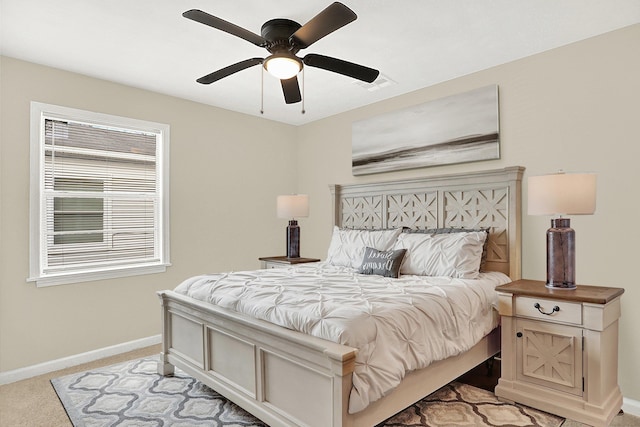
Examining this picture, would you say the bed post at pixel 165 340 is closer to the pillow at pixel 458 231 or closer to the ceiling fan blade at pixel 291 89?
the ceiling fan blade at pixel 291 89

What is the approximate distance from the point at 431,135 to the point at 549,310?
77.2 inches

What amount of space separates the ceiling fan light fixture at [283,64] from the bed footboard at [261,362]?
59.4 inches

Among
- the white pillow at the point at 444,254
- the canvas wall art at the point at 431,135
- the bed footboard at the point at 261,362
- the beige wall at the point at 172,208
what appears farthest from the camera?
the canvas wall art at the point at 431,135

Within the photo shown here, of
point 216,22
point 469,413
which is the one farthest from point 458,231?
point 216,22

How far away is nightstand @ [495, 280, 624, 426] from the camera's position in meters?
2.26

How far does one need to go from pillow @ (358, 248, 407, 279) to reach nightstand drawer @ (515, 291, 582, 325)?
0.91m

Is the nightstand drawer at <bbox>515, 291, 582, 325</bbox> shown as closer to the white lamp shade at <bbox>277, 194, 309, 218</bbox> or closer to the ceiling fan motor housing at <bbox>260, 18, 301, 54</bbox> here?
the ceiling fan motor housing at <bbox>260, 18, 301, 54</bbox>

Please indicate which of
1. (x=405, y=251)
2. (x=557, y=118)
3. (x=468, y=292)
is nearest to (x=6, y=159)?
(x=405, y=251)

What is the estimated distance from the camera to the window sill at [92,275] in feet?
10.6

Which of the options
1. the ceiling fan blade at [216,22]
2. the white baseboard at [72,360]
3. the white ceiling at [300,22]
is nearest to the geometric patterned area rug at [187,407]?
the white baseboard at [72,360]

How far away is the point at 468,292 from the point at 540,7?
1.88 metres

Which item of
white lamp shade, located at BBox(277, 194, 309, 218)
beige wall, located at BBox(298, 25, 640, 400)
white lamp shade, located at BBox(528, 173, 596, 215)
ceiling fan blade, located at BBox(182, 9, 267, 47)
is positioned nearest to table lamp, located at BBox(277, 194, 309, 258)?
white lamp shade, located at BBox(277, 194, 309, 218)

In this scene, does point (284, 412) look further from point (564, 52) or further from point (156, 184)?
point (564, 52)

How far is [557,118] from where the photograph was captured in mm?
2961
